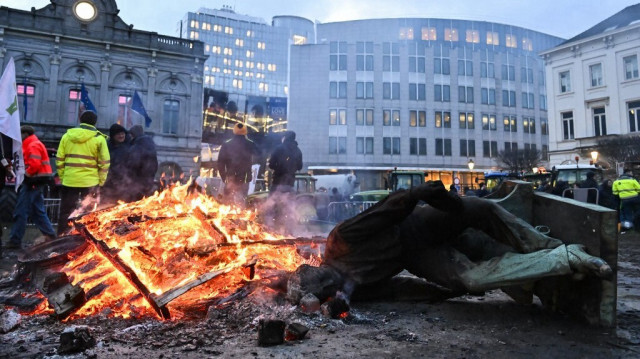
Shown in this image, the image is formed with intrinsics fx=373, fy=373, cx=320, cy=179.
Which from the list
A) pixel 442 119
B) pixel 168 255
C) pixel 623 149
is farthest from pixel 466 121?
pixel 168 255

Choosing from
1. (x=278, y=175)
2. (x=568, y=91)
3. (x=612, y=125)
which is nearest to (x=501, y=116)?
(x=568, y=91)

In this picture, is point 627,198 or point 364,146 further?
point 364,146

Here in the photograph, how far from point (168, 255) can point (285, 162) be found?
15.5ft

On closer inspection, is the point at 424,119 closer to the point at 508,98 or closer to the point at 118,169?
the point at 508,98

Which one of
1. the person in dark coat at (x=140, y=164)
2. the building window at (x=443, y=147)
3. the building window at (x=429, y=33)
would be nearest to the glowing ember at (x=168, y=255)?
the person in dark coat at (x=140, y=164)

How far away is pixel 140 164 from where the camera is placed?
7855mm

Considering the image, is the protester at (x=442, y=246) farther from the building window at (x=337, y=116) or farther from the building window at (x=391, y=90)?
the building window at (x=391, y=90)

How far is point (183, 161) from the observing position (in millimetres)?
28219

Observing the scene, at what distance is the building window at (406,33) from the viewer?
46.8 metres

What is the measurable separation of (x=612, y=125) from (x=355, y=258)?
1294 inches

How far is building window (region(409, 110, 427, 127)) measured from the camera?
143 ft

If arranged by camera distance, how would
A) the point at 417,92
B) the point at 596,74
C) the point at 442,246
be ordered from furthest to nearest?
the point at 417,92, the point at 596,74, the point at 442,246

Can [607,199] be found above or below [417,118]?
below

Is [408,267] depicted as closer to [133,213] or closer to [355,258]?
[355,258]
